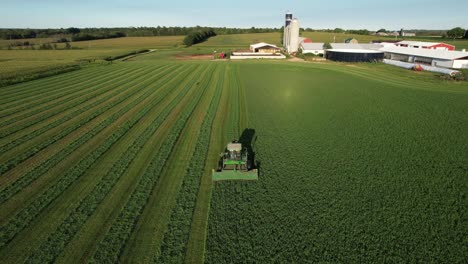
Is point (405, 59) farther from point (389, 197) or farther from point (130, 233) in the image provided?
point (130, 233)

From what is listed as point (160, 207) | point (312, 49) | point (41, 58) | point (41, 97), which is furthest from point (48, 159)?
point (312, 49)

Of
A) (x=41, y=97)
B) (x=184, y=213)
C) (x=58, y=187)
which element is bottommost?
(x=184, y=213)

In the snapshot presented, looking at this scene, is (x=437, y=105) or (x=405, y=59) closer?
(x=437, y=105)

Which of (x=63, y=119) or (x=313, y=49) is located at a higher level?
(x=313, y=49)

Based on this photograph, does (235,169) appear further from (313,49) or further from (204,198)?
(313,49)

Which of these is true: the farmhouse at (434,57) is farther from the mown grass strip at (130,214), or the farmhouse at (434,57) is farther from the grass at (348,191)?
the mown grass strip at (130,214)

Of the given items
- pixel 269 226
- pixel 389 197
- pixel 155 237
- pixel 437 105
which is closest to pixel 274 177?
pixel 269 226

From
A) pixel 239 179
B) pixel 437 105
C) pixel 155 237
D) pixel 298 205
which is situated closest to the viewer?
pixel 155 237
